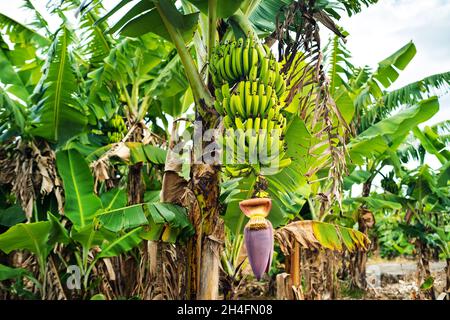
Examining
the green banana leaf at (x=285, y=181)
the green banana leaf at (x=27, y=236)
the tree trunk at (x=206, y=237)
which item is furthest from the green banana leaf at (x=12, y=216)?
the tree trunk at (x=206, y=237)

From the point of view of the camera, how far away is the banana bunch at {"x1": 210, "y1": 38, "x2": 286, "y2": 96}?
1621 mm

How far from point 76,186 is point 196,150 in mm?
1118

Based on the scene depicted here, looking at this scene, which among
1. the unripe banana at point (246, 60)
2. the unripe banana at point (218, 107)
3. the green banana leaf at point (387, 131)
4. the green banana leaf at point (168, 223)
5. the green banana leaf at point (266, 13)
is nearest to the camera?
the unripe banana at point (246, 60)

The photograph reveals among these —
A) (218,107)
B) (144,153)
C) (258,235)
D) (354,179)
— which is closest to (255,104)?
(218,107)

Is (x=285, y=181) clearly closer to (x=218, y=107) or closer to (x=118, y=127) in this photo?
(x=218, y=107)

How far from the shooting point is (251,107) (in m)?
1.56

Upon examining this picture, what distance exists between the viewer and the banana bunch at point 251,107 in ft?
5.05

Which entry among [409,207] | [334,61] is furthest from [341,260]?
[334,61]

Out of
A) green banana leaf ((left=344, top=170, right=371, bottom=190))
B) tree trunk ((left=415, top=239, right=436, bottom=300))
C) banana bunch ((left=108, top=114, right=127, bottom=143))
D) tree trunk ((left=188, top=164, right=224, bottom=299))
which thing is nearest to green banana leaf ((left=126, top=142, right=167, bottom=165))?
banana bunch ((left=108, top=114, right=127, bottom=143))

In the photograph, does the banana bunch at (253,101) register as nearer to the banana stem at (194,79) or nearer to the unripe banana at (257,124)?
the unripe banana at (257,124)

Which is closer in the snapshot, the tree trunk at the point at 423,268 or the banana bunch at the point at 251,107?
the banana bunch at the point at 251,107

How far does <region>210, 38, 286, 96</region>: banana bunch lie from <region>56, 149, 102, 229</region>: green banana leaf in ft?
4.40
